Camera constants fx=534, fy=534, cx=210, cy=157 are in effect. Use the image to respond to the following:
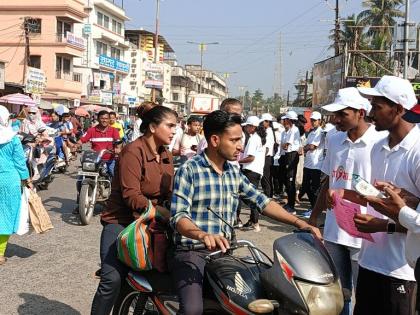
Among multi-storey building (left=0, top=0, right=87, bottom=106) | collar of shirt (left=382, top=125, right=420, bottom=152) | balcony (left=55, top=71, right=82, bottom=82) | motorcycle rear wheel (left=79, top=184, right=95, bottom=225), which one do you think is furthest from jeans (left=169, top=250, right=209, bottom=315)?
balcony (left=55, top=71, right=82, bottom=82)

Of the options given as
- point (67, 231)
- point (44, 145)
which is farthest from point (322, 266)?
point (44, 145)

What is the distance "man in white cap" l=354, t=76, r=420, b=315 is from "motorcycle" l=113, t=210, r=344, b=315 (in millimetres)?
571

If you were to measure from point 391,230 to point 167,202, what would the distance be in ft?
4.72

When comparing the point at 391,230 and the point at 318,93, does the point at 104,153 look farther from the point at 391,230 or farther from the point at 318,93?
the point at 318,93

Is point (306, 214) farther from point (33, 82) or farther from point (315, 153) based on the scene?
point (33, 82)

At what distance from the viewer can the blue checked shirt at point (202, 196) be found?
115 inches

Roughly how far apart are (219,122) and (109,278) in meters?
1.33

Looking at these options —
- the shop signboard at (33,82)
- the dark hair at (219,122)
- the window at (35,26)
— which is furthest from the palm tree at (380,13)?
the dark hair at (219,122)

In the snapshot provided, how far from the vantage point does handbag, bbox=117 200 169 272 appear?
319 centimetres

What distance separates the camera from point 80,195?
8.20m

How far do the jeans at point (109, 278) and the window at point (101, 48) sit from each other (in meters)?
52.6

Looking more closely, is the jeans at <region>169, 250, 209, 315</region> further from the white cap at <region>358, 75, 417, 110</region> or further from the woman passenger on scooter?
the white cap at <region>358, 75, 417, 110</region>

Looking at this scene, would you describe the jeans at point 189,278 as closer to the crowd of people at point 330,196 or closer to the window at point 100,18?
the crowd of people at point 330,196

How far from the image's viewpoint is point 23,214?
19.8 feet
